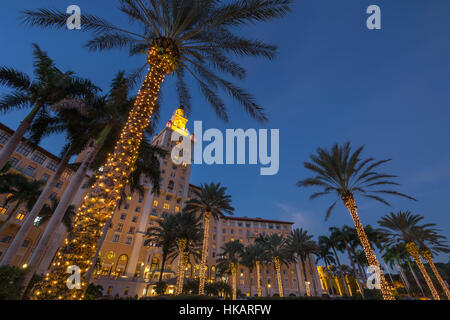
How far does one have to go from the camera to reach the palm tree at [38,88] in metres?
12.8

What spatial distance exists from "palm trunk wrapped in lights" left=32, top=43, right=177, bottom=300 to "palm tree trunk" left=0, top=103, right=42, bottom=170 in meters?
9.33

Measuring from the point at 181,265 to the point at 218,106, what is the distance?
82.0 ft

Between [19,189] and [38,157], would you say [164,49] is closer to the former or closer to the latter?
[19,189]

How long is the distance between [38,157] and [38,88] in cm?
3702

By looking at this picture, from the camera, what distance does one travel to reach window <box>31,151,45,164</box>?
39631 millimetres

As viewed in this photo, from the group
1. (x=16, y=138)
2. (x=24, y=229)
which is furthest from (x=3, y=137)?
(x=16, y=138)

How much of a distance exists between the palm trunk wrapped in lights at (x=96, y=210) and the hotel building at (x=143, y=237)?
6.42 m

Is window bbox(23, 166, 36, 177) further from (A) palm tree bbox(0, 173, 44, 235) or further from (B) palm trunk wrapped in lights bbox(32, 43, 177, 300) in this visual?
(B) palm trunk wrapped in lights bbox(32, 43, 177, 300)

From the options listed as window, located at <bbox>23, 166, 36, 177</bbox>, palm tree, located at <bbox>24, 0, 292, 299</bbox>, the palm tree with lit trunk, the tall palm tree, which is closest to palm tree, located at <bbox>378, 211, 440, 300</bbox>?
the palm tree with lit trunk

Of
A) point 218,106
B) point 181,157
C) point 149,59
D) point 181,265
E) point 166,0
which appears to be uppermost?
point 181,157
